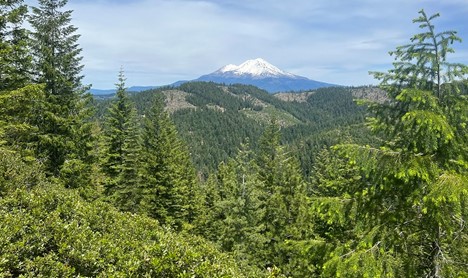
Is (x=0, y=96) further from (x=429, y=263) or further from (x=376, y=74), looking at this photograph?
(x=429, y=263)

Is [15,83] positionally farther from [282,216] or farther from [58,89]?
[282,216]

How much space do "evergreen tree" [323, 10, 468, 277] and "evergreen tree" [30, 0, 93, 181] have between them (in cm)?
1764

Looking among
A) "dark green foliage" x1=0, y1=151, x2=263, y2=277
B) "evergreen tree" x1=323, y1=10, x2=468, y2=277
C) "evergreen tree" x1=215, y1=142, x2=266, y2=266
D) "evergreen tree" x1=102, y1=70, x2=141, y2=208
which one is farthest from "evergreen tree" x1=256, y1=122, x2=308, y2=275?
"dark green foliage" x1=0, y1=151, x2=263, y2=277

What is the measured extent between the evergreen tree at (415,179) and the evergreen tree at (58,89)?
57.9 ft

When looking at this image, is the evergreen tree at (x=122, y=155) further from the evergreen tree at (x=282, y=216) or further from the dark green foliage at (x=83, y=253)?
the dark green foliage at (x=83, y=253)

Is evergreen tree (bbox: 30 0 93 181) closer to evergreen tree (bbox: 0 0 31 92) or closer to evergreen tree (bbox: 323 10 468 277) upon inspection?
evergreen tree (bbox: 0 0 31 92)

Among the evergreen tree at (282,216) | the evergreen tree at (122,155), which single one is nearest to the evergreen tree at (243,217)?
the evergreen tree at (282,216)

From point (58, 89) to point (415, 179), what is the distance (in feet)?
66.3

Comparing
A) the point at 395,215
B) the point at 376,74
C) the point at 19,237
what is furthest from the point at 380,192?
the point at 19,237

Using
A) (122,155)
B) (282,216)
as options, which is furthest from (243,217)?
(122,155)

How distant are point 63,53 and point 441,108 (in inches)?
821

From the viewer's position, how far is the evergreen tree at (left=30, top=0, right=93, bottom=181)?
1891cm

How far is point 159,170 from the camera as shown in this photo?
80.3ft

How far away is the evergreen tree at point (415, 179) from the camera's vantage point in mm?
5785
